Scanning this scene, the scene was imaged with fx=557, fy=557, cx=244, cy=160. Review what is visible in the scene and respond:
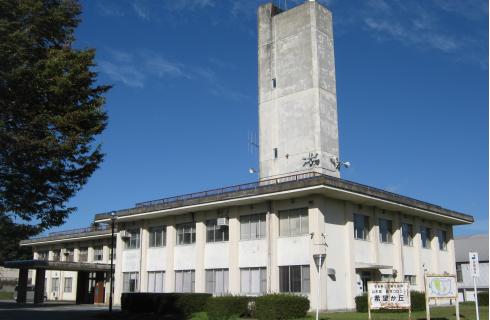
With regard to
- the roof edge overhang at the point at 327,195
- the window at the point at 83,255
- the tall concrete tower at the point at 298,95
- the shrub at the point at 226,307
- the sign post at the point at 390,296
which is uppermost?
the tall concrete tower at the point at 298,95

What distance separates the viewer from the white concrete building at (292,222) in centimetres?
3150

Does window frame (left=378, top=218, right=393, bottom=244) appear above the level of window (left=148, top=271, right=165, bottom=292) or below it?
above

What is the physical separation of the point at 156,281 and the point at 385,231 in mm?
16316

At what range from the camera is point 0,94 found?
18062mm

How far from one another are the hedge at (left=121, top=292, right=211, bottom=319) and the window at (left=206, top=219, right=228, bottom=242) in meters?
4.44

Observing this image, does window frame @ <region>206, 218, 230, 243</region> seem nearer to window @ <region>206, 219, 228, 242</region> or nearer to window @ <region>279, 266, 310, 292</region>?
window @ <region>206, 219, 228, 242</region>

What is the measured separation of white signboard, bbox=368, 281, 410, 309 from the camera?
22531mm

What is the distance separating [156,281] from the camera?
130ft

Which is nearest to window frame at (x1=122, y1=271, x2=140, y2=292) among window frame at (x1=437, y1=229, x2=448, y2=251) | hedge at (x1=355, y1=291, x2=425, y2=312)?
hedge at (x1=355, y1=291, x2=425, y2=312)

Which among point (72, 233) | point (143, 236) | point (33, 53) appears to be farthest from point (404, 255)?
point (72, 233)

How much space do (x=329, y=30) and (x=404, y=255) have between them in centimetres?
1861

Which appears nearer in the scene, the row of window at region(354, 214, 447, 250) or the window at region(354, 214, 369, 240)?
the window at region(354, 214, 369, 240)

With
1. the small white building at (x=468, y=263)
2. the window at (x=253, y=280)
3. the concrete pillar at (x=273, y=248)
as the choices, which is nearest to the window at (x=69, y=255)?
the window at (x=253, y=280)

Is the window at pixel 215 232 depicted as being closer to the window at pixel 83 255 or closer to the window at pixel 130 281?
the window at pixel 130 281
